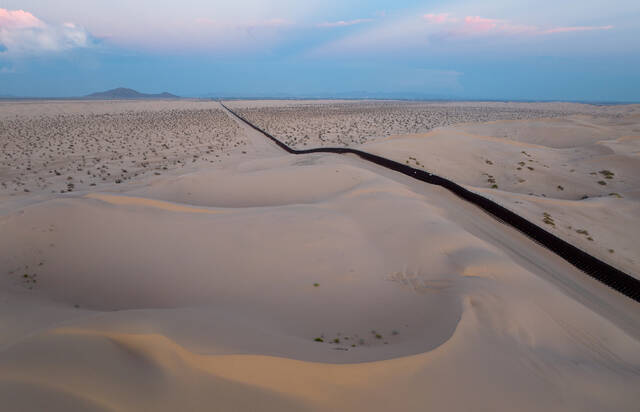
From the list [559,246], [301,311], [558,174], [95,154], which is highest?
[95,154]

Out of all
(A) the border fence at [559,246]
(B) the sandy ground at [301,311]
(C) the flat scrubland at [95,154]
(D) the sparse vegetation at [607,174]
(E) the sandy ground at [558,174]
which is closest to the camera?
(B) the sandy ground at [301,311]

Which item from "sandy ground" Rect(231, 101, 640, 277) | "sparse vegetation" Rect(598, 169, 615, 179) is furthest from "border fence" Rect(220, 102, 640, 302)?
"sparse vegetation" Rect(598, 169, 615, 179)

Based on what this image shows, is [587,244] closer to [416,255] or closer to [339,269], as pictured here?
[416,255]

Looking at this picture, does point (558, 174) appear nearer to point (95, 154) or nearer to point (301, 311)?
point (301, 311)

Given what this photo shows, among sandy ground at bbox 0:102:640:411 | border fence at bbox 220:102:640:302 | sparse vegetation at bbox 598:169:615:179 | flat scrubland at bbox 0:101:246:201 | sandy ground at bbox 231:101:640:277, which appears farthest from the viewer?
sparse vegetation at bbox 598:169:615:179

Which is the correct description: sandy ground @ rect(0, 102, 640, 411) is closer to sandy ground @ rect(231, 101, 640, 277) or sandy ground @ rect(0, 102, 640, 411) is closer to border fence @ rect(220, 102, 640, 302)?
border fence @ rect(220, 102, 640, 302)

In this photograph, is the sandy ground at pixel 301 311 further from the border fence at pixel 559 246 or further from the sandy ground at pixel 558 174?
the sandy ground at pixel 558 174

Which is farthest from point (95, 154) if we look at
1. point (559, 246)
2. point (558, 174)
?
point (558, 174)

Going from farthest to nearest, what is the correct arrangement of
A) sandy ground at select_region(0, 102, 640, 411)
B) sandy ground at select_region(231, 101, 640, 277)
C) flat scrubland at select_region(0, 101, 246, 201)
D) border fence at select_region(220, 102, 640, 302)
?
1. flat scrubland at select_region(0, 101, 246, 201)
2. sandy ground at select_region(231, 101, 640, 277)
3. border fence at select_region(220, 102, 640, 302)
4. sandy ground at select_region(0, 102, 640, 411)

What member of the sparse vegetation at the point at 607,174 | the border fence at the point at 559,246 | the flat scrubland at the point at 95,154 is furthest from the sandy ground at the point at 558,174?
the flat scrubland at the point at 95,154

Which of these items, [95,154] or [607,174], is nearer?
[607,174]
